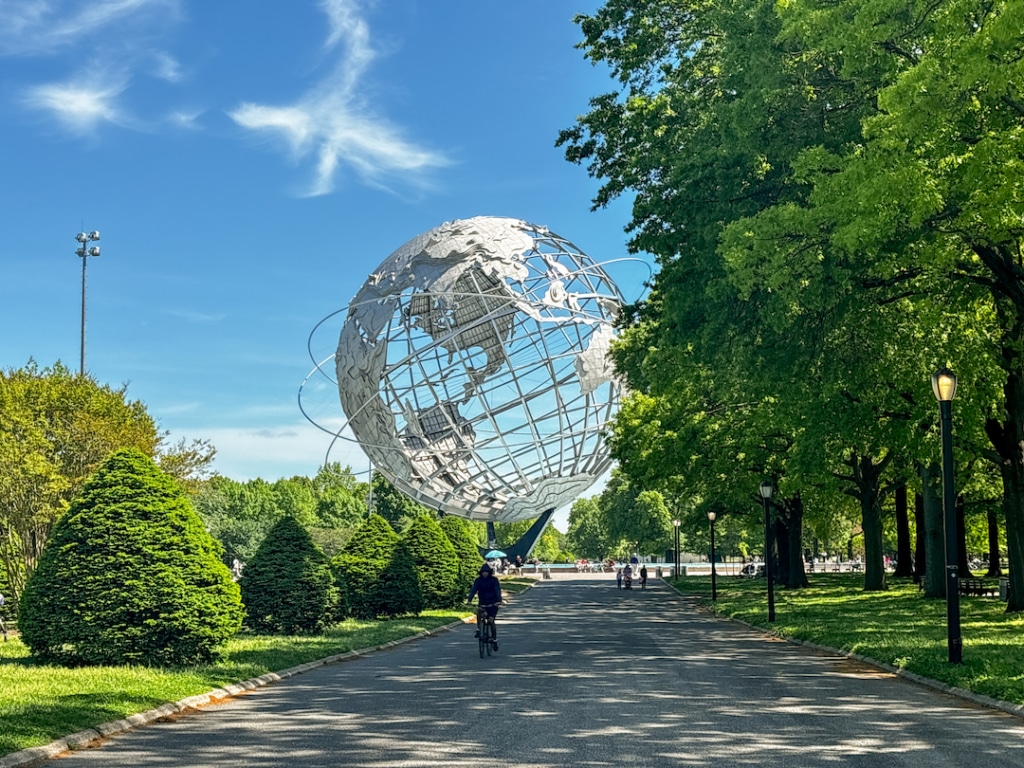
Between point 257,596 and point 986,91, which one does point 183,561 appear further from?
point 986,91

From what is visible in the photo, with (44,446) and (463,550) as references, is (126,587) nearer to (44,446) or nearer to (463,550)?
(44,446)

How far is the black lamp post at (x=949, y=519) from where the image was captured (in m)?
15.9

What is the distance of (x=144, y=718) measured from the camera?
11695mm

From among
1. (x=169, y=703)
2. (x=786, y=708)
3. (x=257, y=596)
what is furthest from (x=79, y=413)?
(x=786, y=708)

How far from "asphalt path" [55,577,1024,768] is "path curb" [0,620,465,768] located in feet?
0.63

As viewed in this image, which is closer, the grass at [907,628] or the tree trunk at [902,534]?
the grass at [907,628]

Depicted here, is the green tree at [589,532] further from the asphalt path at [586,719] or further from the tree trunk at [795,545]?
the asphalt path at [586,719]

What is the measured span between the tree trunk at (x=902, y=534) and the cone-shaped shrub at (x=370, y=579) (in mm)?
23937

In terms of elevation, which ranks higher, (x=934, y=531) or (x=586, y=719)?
(x=934, y=531)

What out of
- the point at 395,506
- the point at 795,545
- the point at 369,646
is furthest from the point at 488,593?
the point at 395,506

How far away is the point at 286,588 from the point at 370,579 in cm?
665

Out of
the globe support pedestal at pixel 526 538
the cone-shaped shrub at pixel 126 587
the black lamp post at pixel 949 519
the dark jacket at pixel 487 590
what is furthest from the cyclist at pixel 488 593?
the globe support pedestal at pixel 526 538

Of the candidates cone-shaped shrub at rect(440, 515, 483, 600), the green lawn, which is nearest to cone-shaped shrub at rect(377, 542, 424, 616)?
the green lawn

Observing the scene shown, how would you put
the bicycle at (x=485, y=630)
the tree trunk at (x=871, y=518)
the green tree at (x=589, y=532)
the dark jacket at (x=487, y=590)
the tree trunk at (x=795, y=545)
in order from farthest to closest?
the green tree at (x=589, y=532), the tree trunk at (x=795, y=545), the tree trunk at (x=871, y=518), the dark jacket at (x=487, y=590), the bicycle at (x=485, y=630)
